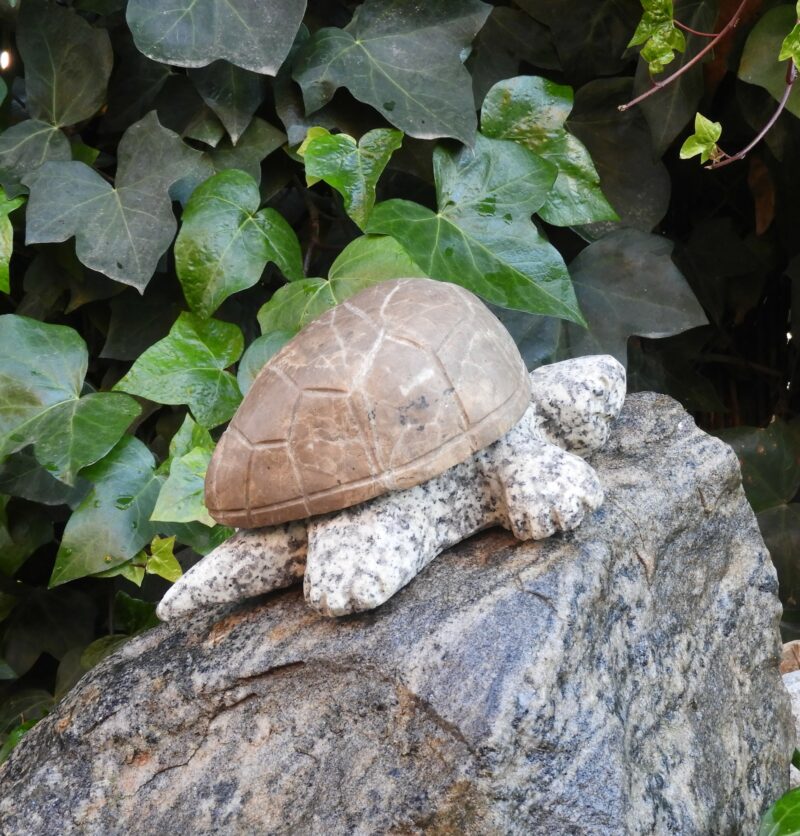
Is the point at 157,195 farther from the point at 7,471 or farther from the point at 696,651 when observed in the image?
the point at 696,651

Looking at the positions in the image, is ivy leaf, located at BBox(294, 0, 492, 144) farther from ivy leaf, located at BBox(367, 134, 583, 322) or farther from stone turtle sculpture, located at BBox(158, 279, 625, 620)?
stone turtle sculpture, located at BBox(158, 279, 625, 620)

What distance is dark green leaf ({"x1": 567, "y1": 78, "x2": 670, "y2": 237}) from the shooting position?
2123mm

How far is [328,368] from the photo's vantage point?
50.1 inches

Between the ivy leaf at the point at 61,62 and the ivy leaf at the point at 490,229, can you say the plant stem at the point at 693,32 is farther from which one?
the ivy leaf at the point at 61,62

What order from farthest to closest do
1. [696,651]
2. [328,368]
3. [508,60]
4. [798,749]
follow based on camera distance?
1. [508,60]
2. [798,749]
3. [696,651]
4. [328,368]

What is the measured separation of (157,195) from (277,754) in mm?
1053

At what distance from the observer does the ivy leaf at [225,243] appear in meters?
1.77

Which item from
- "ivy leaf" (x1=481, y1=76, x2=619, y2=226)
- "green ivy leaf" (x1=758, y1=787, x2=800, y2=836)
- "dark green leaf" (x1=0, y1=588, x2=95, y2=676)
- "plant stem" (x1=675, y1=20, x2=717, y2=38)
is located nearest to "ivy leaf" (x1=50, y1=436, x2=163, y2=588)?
"dark green leaf" (x1=0, y1=588, x2=95, y2=676)

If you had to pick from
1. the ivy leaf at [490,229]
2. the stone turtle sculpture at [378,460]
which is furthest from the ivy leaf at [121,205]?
the stone turtle sculpture at [378,460]

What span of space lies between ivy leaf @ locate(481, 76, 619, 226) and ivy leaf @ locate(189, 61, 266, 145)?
0.45 metres

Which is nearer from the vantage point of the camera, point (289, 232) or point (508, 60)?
point (289, 232)

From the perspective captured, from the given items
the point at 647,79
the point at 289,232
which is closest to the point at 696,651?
the point at 289,232

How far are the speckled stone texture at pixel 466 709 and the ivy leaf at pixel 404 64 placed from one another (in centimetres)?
76

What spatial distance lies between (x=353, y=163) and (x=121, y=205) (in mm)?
442
